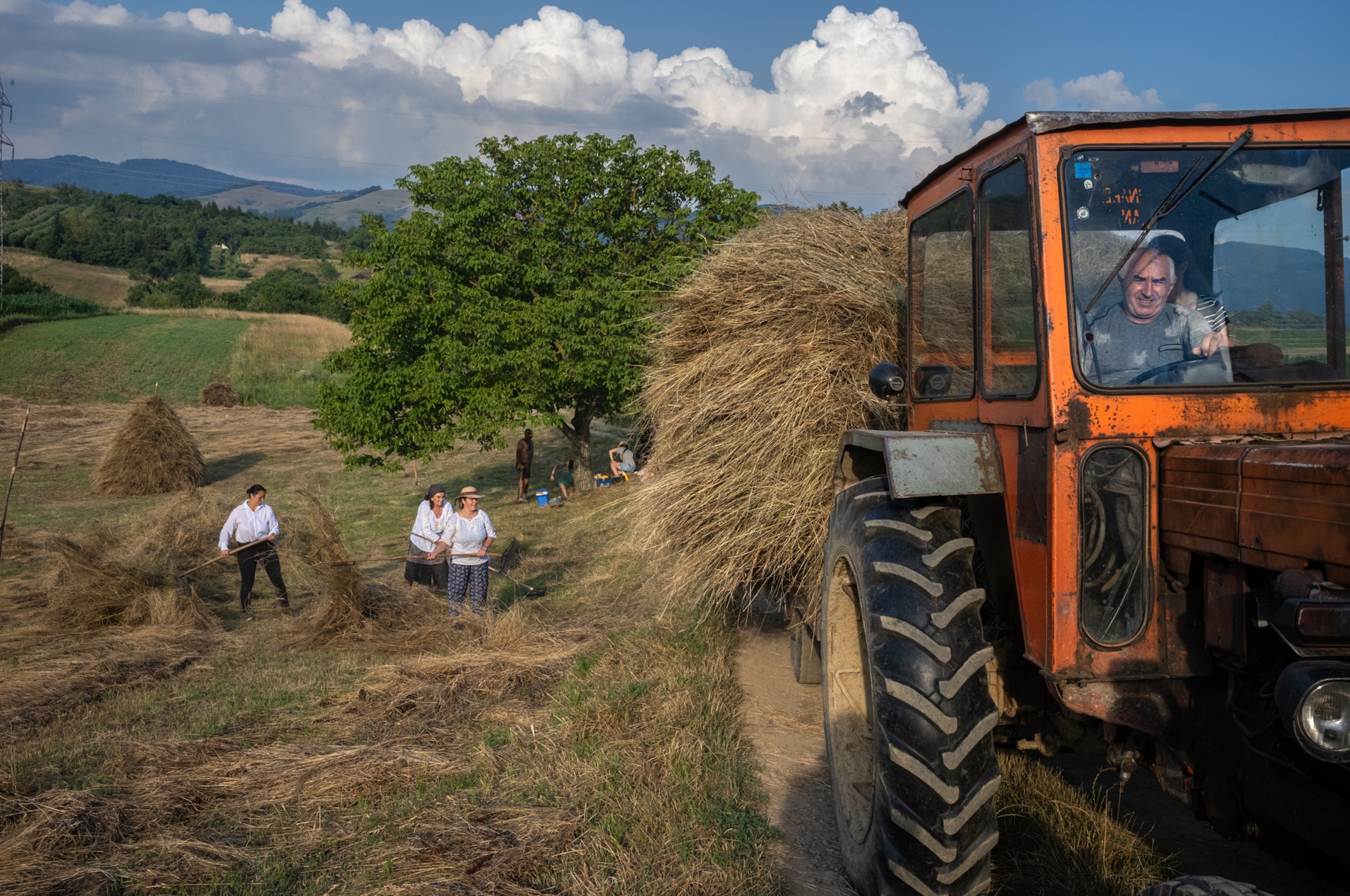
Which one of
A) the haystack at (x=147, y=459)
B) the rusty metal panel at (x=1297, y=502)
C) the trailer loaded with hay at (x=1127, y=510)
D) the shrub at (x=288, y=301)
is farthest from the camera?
the shrub at (x=288, y=301)

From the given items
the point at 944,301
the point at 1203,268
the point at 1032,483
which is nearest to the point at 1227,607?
the point at 1032,483

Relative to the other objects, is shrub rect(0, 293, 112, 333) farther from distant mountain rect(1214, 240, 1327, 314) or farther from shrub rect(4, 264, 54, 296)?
distant mountain rect(1214, 240, 1327, 314)

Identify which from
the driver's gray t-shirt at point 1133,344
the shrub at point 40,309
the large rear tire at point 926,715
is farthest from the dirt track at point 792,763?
the shrub at point 40,309

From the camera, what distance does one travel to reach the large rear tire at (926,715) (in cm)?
279

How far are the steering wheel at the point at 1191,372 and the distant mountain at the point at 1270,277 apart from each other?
0.72 feet

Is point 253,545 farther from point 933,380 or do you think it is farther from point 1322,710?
point 1322,710

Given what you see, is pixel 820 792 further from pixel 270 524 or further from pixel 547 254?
pixel 547 254

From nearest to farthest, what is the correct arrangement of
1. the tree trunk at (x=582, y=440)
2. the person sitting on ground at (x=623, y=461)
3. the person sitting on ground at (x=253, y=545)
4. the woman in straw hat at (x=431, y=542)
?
the woman in straw hat at (x=431, y=542) → the person sitting on ground at (x=253, y=545) → the person sitting on ground at (x=623, y=461) → the tree trunk at (x=582, y=440)

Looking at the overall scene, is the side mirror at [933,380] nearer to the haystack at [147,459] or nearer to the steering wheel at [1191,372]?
the steering wheel at [1191,372]

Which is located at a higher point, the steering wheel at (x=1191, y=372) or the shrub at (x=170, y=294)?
the shrub at (x=170, y=294)

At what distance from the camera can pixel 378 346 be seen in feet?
49.4

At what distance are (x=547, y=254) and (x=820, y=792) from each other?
11.9 metres

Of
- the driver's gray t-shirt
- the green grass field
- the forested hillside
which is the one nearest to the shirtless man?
the driver's gray t-shirt

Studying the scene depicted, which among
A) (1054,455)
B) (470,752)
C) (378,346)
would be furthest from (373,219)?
(1054,455)
